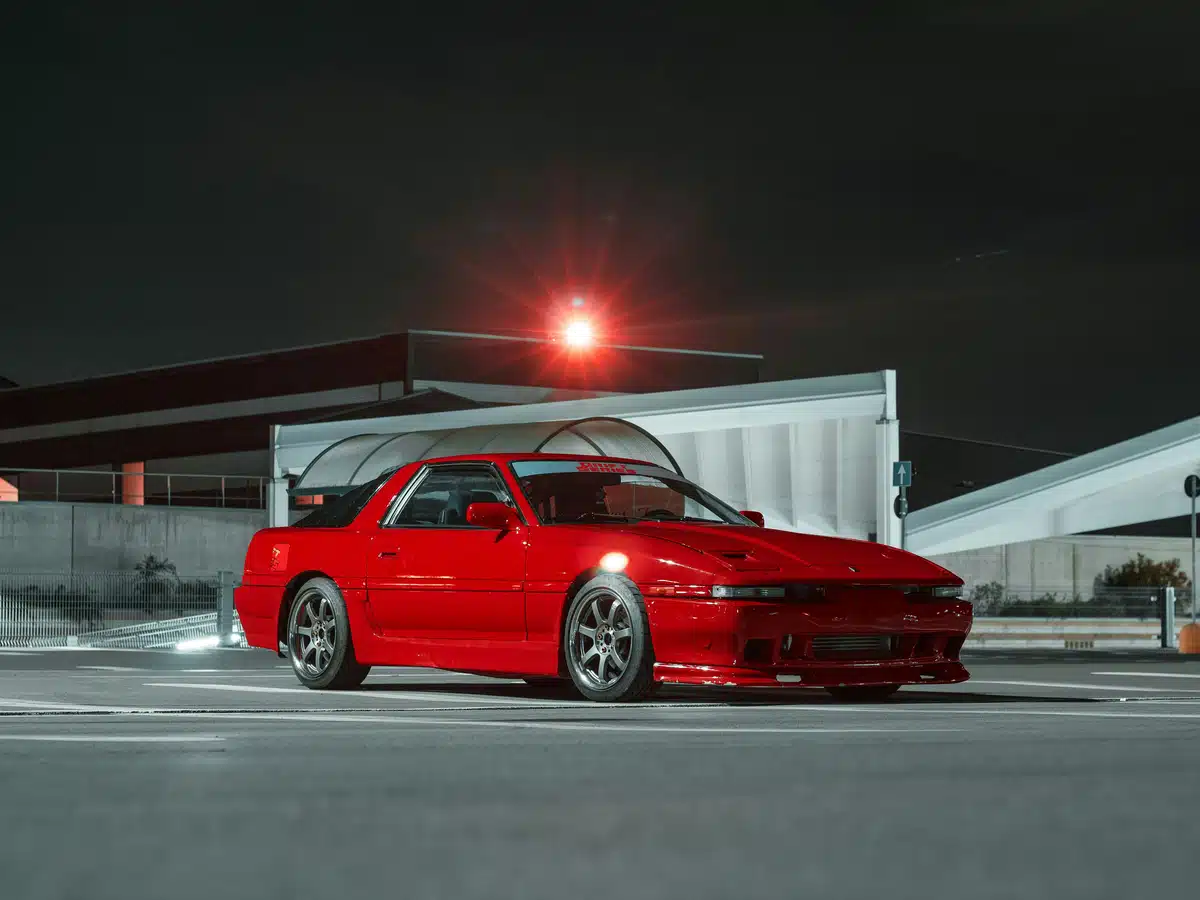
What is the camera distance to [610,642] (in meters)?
10.5

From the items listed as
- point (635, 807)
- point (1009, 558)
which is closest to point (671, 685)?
point (635, 807)

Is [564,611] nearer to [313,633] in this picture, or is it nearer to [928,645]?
[928,645]

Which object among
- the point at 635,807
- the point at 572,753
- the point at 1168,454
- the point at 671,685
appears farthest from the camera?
the point at 1168,454

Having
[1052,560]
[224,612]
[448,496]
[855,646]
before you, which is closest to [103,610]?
[224,612]

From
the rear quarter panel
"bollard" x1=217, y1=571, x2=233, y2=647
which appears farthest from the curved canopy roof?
the rear quarter panel

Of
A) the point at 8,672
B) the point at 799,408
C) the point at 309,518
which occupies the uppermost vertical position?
the point at 799,408

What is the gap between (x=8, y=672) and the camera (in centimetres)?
1472

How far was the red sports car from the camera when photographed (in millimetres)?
10234

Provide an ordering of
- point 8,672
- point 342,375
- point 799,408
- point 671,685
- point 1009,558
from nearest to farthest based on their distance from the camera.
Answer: point 671,685
point 8,672
point 799,408
point 1009,558
point 342,375

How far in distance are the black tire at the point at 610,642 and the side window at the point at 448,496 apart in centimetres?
130

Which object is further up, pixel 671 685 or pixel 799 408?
pixel 799 408

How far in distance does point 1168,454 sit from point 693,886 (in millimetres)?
35774

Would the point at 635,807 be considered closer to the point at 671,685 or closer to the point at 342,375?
Answer: the point at 671,685

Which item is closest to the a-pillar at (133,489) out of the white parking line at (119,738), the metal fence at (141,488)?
the metal fence at (141,488)
